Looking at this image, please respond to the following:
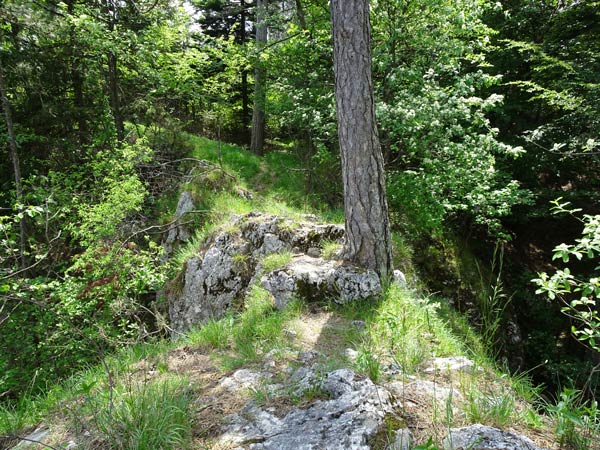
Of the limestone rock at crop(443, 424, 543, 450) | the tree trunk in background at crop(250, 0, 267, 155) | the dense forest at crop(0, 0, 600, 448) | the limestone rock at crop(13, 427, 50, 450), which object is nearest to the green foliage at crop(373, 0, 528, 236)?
the dense forest at crop(0, 0, 600, 448)

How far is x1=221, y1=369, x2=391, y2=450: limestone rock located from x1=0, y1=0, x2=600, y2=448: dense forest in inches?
115

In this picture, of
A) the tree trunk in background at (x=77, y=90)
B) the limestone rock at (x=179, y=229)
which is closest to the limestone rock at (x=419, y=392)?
the limestone rock at (x=179, y=229)

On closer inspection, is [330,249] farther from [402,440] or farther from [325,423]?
[402,440]

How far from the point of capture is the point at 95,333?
5.52 meters

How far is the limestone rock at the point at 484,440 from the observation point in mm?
2039

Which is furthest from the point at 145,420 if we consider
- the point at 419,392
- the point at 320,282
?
the point at 320,282

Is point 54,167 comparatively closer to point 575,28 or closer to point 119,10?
point 119,10

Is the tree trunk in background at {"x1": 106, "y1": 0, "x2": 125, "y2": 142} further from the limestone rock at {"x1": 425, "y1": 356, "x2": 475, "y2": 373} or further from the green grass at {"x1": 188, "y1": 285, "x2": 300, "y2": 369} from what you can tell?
the limestone rock at {"x1": 425, "y1": 356, "x2": 475, "y2": 373}

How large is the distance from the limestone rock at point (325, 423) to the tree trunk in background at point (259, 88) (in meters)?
7.99

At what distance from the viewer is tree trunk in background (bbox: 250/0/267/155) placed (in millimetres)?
8984

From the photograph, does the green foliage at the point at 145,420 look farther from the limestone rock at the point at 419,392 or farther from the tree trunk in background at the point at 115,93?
the tree trunk in background at the point at 115,93

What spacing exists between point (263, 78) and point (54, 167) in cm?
581

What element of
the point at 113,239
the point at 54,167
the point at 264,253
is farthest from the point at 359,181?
the point at 54,167

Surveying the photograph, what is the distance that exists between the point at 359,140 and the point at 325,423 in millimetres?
2950
